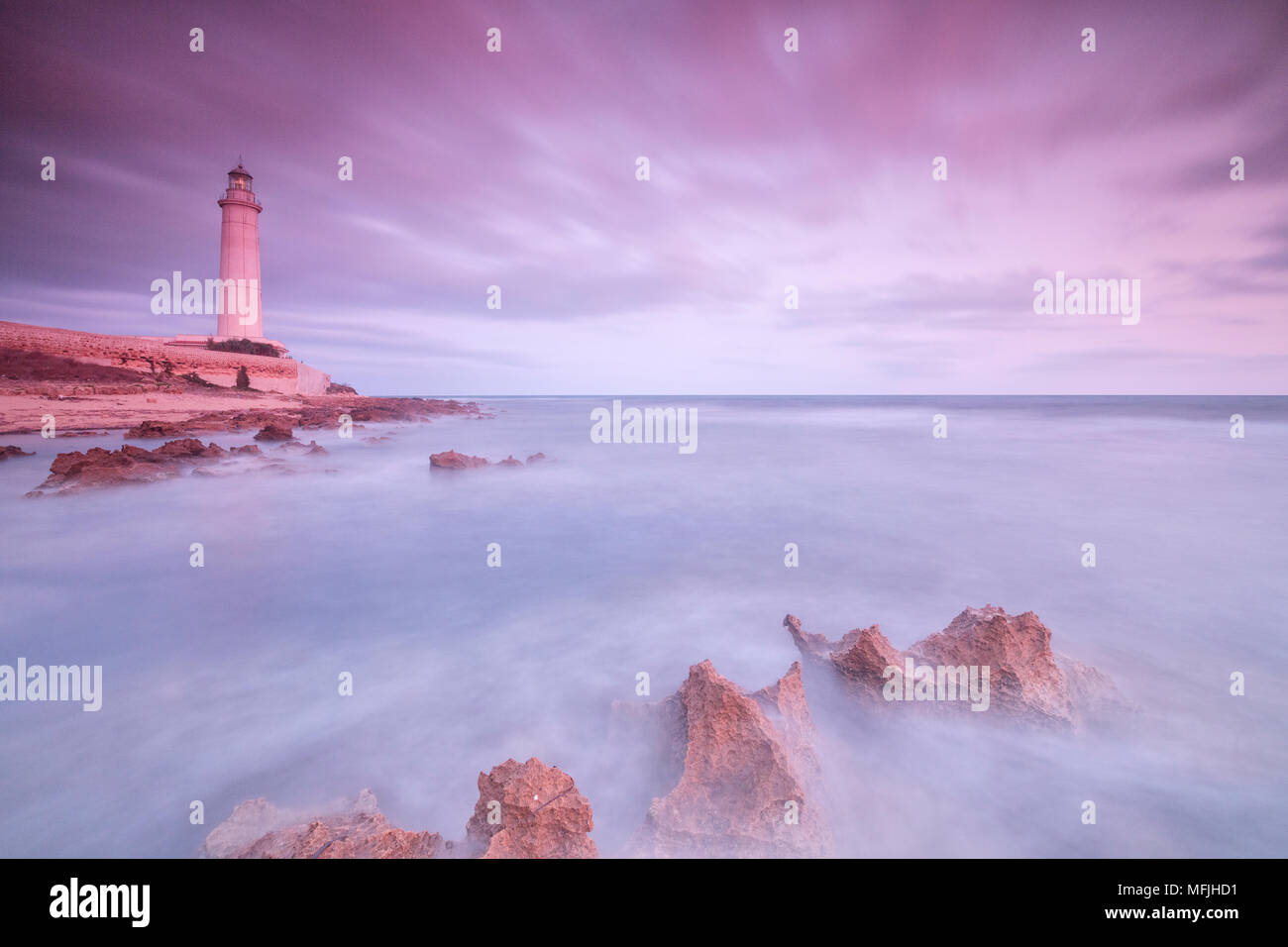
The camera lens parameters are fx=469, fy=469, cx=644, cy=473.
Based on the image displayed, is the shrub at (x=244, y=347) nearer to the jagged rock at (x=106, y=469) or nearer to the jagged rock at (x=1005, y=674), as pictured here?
the jagged rock at (x=106, y=469)

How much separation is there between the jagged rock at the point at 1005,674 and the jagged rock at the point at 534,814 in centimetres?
267

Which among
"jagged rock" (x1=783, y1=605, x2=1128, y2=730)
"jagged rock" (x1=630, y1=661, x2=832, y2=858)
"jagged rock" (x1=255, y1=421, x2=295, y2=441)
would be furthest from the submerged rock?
"jagged rock" (x1=255, y1=421, x2=295, y2=441)

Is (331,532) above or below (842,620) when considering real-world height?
above

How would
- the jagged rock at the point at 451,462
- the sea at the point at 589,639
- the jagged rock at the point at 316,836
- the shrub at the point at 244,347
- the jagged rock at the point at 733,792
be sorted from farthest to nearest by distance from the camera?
the shrub at the point at 244,347 → the jagged rock at the point at 451,462 → the sea at the point at 589,639 → the jagged rock at the point at 733,792 → the jagged rock at the point at 316,836

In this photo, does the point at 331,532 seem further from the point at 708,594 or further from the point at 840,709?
the point at 840,709

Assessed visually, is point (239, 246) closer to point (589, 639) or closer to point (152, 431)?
point (152, 431)

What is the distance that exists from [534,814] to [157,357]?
37.0m

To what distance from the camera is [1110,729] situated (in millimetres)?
3889

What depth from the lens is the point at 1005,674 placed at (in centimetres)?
389

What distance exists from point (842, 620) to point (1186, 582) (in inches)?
218

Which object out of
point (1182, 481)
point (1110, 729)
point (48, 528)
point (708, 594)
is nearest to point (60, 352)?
point (48, 528)

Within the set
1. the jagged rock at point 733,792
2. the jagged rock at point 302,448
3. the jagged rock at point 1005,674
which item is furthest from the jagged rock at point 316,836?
the jagged rock at point 302,448

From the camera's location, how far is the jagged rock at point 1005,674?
12.6ft

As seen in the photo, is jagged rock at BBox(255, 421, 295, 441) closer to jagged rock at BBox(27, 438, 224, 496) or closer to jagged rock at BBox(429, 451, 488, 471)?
jagged rock at BBox(27, 438, 224, 496)
